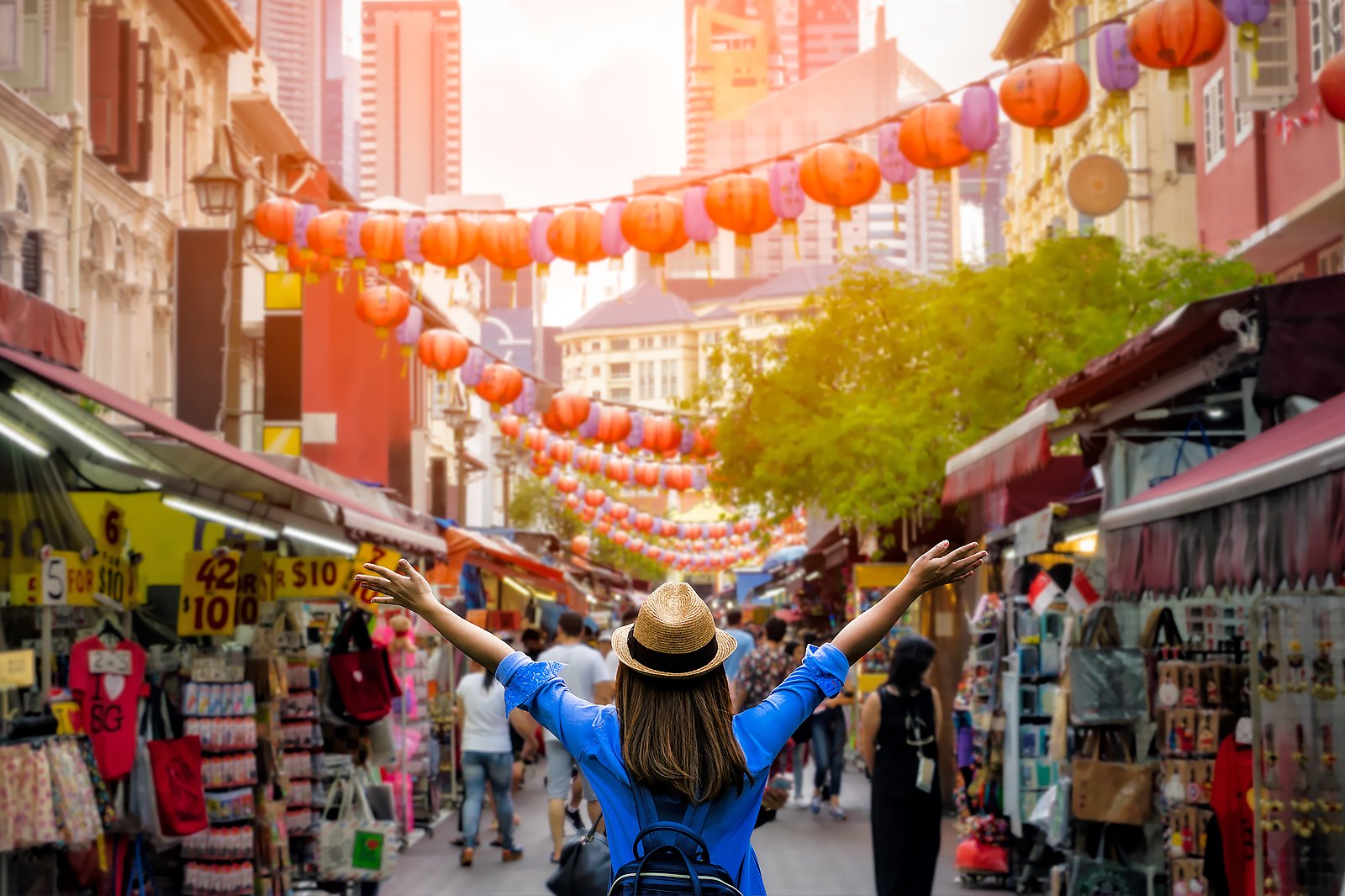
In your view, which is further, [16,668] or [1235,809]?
[16,668]

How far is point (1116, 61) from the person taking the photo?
40.3 ft

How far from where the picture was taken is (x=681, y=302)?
14762cm

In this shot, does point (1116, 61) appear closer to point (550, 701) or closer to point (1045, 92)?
point (1045, 92)

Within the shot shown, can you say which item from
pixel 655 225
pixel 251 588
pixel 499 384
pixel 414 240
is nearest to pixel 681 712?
pixel 251 588

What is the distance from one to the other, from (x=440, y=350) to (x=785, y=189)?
7.87 metres

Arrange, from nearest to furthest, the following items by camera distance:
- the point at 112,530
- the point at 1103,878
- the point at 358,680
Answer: the point at 1103,878 → the point at 112,530 → the point at 358,680

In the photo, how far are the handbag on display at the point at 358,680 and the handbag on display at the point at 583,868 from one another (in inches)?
225

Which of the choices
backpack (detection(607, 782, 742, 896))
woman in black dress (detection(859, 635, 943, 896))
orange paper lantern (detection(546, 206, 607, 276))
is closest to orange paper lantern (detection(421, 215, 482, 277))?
orange paper lantern (detection(546, 206, 607, 276))

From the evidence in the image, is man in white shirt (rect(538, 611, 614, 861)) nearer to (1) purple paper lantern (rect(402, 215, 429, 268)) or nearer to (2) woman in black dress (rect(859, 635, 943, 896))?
(2) woman in black dress (rect(859, 635, 943, 896))

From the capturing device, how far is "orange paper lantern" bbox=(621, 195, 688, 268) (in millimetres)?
15352

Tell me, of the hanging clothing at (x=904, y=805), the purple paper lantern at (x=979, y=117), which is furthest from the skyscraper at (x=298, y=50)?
the hanging clothing at (x=904, y=805)

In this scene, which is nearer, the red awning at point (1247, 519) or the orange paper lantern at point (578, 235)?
the red awning at point (1247, 519)

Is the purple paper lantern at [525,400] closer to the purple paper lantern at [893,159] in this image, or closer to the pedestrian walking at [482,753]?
the pedestrian walking at [482,753]

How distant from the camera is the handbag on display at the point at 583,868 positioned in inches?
254
